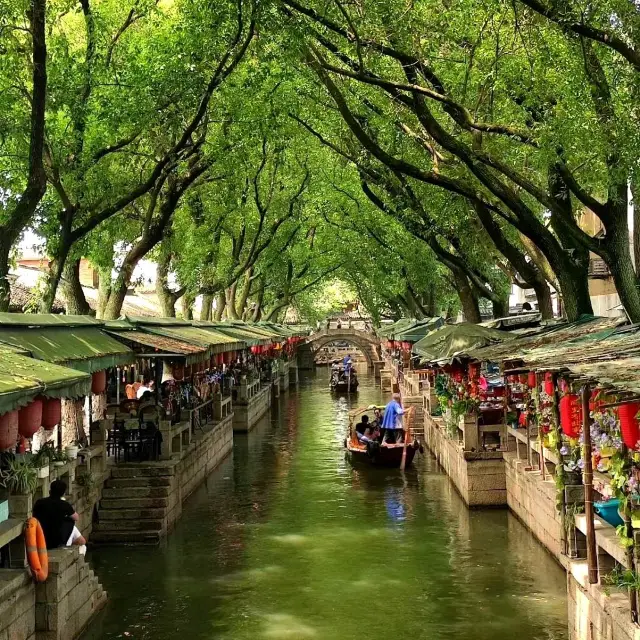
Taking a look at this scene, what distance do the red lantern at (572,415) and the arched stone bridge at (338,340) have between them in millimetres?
52769

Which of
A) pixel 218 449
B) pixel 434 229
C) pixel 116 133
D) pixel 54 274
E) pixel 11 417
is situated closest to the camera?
pixel 11 417

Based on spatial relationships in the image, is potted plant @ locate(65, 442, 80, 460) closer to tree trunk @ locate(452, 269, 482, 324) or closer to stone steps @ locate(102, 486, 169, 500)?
stone steps @ locate(102, 486, 169, 500)

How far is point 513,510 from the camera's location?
14.8 meters

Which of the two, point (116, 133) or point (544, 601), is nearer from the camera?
point (544, 601)

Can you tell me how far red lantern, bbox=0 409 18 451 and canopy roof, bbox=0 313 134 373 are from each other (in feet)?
5.88

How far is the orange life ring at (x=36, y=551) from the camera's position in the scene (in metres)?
7.95

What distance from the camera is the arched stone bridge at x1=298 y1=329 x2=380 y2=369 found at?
2451 inches

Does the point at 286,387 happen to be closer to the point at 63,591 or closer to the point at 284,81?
the point at 284,81

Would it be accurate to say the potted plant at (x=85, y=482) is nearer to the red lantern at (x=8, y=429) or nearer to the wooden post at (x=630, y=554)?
the red lantern at (x=8, y=429)

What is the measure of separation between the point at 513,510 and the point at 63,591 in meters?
8.95

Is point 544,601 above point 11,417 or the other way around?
the other way around

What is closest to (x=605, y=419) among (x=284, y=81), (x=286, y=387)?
(x=284, y=81)

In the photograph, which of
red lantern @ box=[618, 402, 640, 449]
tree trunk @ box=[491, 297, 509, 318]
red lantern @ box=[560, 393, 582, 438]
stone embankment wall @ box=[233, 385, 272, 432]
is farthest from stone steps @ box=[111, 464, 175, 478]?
stone embankment wall @ box=[233, 385, 272, 432]

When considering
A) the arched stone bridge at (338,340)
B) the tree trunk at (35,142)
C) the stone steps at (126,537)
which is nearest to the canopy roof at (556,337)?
the stone steps at (126,537)
